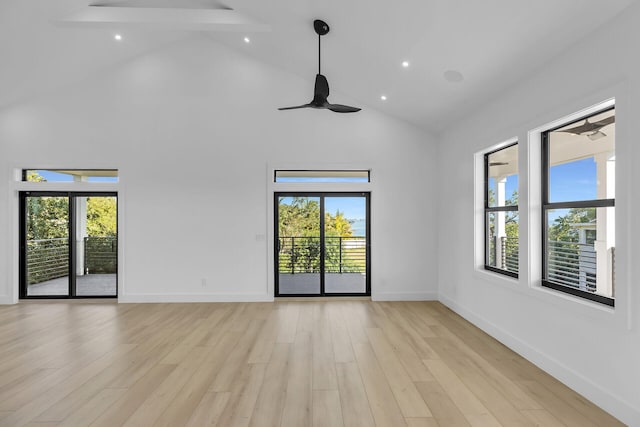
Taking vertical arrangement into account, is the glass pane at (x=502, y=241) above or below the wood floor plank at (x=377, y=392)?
above

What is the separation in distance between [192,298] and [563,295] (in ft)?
16.6

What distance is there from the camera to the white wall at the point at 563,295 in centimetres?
228

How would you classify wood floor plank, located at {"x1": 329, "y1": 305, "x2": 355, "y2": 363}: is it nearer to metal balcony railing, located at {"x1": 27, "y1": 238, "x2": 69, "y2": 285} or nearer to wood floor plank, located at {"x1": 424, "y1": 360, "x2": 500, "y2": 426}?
wood floor plank, located at {"x1": 424, "y1": 360, "x2": 500, "y2": 426}

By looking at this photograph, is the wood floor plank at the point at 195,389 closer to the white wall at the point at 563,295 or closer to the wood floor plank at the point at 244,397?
the wood floor plank at the point at 244,397

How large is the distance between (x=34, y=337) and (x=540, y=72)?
20.3 ft

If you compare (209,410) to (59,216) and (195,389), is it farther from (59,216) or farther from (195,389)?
(59,216)

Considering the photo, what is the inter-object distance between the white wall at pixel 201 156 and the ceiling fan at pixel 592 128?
2.92 m

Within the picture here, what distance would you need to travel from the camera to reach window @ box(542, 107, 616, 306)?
2689 millimetres

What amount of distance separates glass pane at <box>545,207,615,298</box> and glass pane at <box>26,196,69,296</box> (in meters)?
6.97

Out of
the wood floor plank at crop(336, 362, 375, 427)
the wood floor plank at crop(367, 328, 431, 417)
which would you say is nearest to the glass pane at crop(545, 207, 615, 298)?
the wood floor plank at crop(367, 328, 431, 417)

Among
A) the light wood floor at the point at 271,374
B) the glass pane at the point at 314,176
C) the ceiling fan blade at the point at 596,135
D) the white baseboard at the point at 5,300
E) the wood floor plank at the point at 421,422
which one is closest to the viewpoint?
the wood floor plank at the point at 421,422

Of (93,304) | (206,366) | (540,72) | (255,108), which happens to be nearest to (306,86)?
(255,108)

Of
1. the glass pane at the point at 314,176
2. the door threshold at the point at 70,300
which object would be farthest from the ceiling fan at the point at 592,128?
the door threshold at the point at 70,300

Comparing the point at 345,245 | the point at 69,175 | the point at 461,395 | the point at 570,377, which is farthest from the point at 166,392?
the point at 69,175
